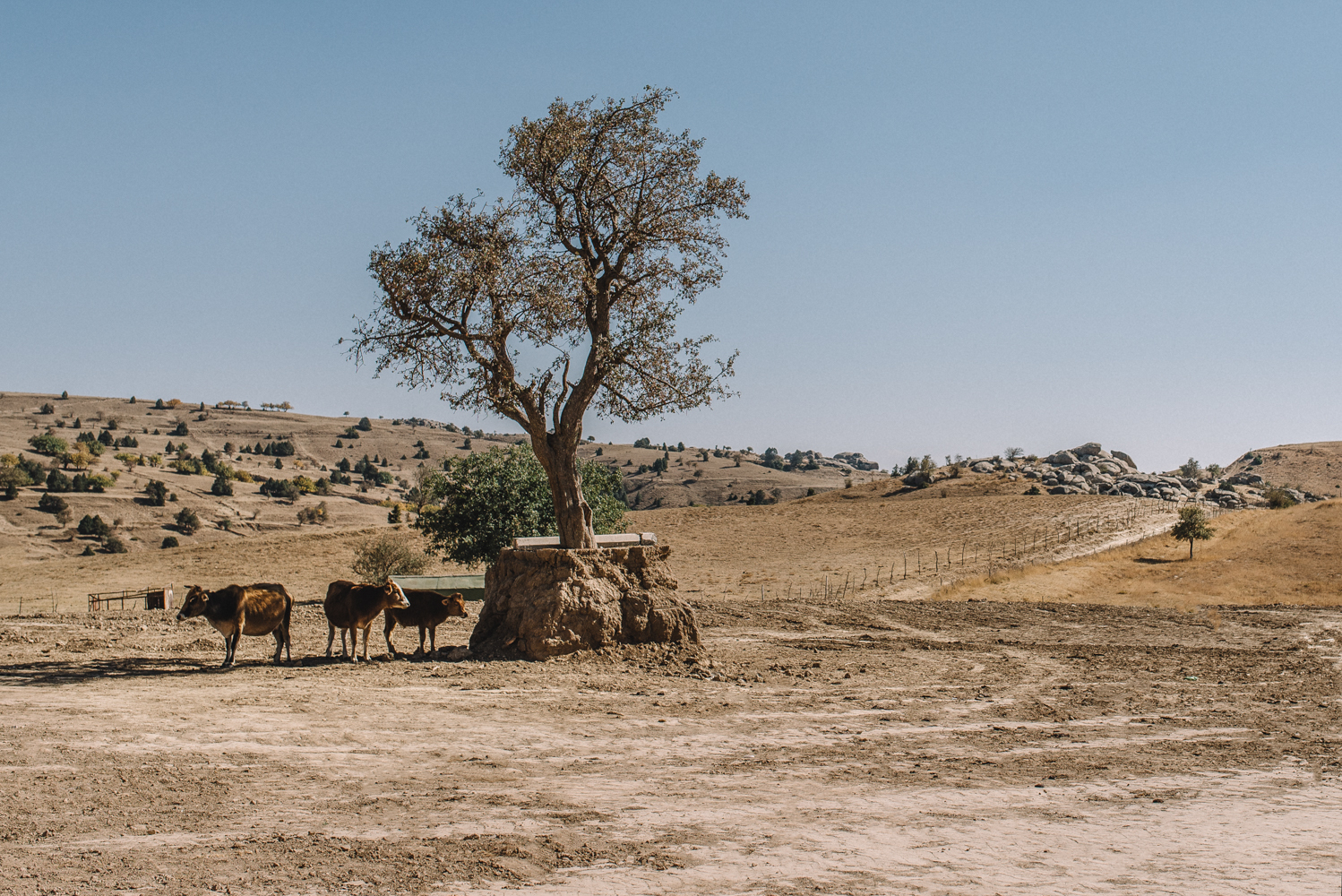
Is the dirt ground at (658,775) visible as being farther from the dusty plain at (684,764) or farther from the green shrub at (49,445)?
the green shrub at (49,445)

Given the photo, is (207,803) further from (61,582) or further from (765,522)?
(765,522)

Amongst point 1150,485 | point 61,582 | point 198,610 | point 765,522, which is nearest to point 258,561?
point 61,582

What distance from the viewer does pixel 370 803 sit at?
8.80m

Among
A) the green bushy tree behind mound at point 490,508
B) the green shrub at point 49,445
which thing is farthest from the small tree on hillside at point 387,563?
the green shrub at point 49,445

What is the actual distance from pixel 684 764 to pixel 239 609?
9.61 metres

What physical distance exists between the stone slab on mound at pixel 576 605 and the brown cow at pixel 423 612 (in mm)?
779

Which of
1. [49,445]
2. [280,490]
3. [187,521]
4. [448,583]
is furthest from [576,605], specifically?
[49,445]

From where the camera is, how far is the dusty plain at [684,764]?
734 centimetres

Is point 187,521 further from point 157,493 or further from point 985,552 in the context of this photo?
point 985,552

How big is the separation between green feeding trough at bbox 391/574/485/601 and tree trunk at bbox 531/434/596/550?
11.4 m

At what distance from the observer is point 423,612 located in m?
18.0

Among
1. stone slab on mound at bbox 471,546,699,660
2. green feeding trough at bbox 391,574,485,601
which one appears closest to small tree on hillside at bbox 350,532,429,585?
green feeding trough at bbox 391,574,485,601

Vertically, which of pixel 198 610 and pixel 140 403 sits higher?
pixel 140 403

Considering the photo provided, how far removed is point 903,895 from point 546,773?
4415mm
